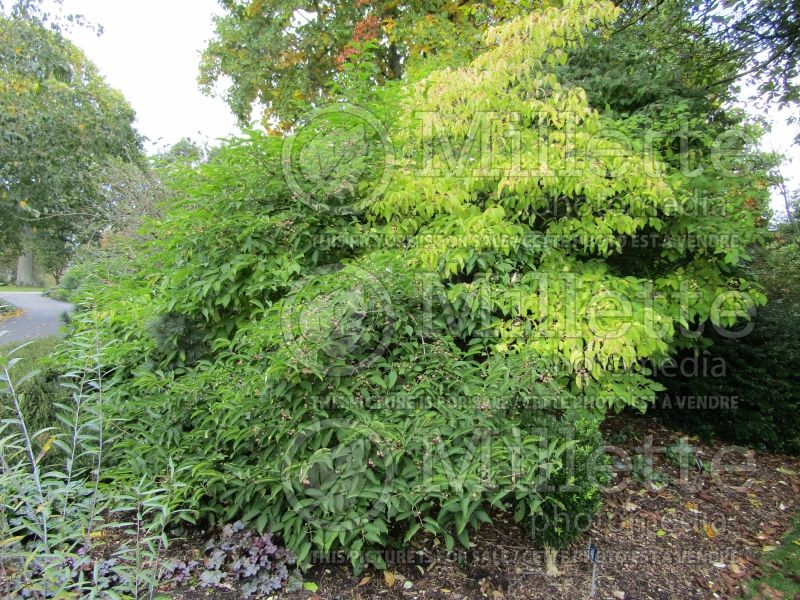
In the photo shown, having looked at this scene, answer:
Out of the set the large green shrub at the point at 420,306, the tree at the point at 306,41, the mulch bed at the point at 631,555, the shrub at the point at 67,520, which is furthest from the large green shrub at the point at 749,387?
the tree at the point at 306,41

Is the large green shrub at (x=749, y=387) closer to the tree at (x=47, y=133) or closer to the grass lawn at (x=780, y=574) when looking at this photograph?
the grass lawn at (x=780, y=574)

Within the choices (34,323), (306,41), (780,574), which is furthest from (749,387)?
(34,323)

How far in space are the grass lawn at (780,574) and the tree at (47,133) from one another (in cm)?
901

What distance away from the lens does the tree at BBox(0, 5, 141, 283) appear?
812 cm

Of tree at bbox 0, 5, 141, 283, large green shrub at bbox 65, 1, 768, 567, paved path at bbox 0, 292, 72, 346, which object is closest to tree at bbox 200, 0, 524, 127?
tree at bbox 0, 5, 141, 283

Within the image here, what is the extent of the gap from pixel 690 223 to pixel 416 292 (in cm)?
199

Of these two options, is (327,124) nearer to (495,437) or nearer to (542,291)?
(542,291)

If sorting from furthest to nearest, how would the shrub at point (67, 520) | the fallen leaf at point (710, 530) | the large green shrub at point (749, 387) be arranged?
the large green shrub at point (749, 387) < the fallen leaf at point (710, 530) < the shrub at point (67, 520)

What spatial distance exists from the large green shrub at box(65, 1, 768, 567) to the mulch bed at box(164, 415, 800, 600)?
0.18 metres

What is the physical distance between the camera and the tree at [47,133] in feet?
26.6

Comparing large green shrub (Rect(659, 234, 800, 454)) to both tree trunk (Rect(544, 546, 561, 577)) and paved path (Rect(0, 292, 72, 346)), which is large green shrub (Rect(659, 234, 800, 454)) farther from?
paved path (Rect(0, 292, 72, 346))

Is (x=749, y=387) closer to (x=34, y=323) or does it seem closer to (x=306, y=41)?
(x=306, y=41)

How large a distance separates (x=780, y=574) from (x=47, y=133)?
1341 cm

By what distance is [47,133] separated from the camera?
10.3 metres
